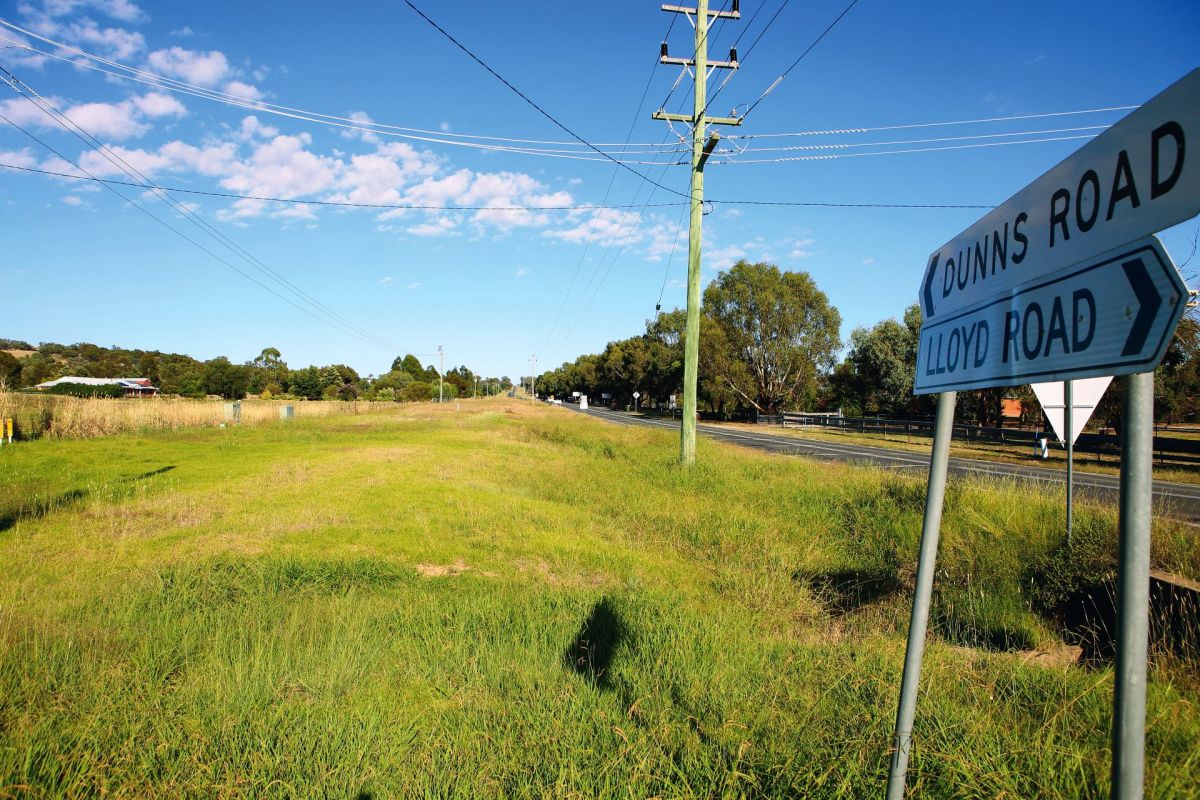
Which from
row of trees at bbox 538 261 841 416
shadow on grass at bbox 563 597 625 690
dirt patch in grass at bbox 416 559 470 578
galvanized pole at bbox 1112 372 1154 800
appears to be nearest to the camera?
galvanized pole at bbox 1112 372 1154 800

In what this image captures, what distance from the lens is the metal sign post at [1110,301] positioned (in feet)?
4.09

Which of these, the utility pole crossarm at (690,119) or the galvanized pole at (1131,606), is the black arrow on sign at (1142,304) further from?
the utility pole crossarm at (690,119)

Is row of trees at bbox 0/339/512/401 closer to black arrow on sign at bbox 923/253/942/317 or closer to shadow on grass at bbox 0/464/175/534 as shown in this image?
shadow on grass at bbox 0/464/175/534

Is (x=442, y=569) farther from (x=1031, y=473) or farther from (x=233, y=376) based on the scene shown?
(x=233, y=376)

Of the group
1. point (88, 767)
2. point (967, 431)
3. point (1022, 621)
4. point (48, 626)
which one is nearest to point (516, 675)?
point (88, 767)

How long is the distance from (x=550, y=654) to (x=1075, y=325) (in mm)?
3636

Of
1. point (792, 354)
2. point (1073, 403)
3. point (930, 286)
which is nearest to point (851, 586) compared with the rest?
point (1073, 403)

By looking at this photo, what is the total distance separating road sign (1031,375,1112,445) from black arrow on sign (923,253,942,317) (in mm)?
5298

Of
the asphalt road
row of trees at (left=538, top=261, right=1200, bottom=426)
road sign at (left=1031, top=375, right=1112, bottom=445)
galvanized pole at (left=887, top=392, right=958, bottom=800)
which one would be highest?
row of trees at (left=538, top=261, right=1200, bottom=426)

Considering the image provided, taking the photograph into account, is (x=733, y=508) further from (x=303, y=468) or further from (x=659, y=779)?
(x=303, y=468)

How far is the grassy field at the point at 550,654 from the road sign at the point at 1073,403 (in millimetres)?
1102

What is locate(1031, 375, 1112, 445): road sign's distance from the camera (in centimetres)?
691

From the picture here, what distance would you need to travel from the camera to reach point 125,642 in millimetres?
3955

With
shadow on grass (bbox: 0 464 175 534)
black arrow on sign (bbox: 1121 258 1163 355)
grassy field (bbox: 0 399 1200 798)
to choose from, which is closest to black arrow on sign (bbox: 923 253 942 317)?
black arrow on sign (bbox: 1121 258 1163 355)
